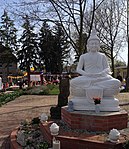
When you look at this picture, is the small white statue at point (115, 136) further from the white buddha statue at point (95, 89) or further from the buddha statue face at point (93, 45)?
the buddha statue face at point (93, 45)

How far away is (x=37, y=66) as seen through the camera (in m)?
49.7

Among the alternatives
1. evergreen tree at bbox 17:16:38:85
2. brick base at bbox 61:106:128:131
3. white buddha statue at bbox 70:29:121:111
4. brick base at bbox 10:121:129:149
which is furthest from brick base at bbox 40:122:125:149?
evergreen tree at bbox 17:16:38:85

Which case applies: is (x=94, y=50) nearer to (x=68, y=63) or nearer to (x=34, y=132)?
(x=34, y=132)

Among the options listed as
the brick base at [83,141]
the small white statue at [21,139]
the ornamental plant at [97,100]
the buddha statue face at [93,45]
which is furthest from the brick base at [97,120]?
the buddha statue face at [93,45]

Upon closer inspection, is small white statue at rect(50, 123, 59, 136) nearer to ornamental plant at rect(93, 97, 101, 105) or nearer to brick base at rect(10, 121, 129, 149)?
brick base at rect(10, 121, 129, 149)

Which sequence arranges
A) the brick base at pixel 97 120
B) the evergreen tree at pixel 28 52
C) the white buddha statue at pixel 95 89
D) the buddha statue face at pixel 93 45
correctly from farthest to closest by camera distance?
1. the evergreen tree at pixel 28 52
2. the buddha statue face at pixel 93 45
3. the white buddha statue at pixel 95 89
4. the brick base at pixel 97 120

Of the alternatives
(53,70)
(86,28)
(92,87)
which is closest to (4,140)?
(92,87)

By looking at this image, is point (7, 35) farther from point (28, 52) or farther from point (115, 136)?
point (115, 136)

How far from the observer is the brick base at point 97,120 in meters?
6.45

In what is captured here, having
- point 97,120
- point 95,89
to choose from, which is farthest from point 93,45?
point 97,120

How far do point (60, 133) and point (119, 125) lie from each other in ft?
5.19

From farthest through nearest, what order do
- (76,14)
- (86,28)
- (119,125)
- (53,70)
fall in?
(53,70)
(86,28)
(76,14)
(119,125)

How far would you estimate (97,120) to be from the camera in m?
6.49

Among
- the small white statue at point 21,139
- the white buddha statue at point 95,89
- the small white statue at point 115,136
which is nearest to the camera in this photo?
the small white statue at point 115,136
